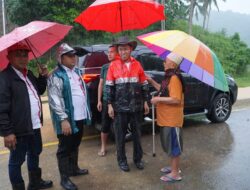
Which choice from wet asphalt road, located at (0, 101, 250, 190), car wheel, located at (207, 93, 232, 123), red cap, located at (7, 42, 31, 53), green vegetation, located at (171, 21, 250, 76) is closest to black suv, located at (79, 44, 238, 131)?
car wheel, located at (207, 93, 232, 123)

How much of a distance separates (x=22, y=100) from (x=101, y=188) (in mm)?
1603

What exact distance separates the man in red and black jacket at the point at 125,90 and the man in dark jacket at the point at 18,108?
1006mm

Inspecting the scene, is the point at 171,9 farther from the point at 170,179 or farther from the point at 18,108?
the point at 18,108

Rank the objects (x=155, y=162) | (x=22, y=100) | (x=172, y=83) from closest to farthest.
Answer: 1. (x=22, y=100)
2. (x=172, y=83)
3. (x=155, y=162)

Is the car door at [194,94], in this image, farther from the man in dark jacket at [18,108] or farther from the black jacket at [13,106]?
the black jacket at [13,106]

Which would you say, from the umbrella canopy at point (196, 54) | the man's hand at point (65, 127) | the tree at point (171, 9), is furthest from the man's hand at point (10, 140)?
the tree at point (171, 9)

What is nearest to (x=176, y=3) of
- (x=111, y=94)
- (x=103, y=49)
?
(x=103, y=49)

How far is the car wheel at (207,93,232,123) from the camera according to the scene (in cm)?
763

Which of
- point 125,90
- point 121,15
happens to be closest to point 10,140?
point 125,90

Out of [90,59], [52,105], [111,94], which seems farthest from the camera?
[90,59]

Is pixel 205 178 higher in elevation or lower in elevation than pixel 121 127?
lower

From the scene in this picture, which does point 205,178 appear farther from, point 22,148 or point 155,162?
point 22,148

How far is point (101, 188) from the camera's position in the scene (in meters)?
4.56

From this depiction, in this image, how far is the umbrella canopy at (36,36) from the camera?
135 inches
